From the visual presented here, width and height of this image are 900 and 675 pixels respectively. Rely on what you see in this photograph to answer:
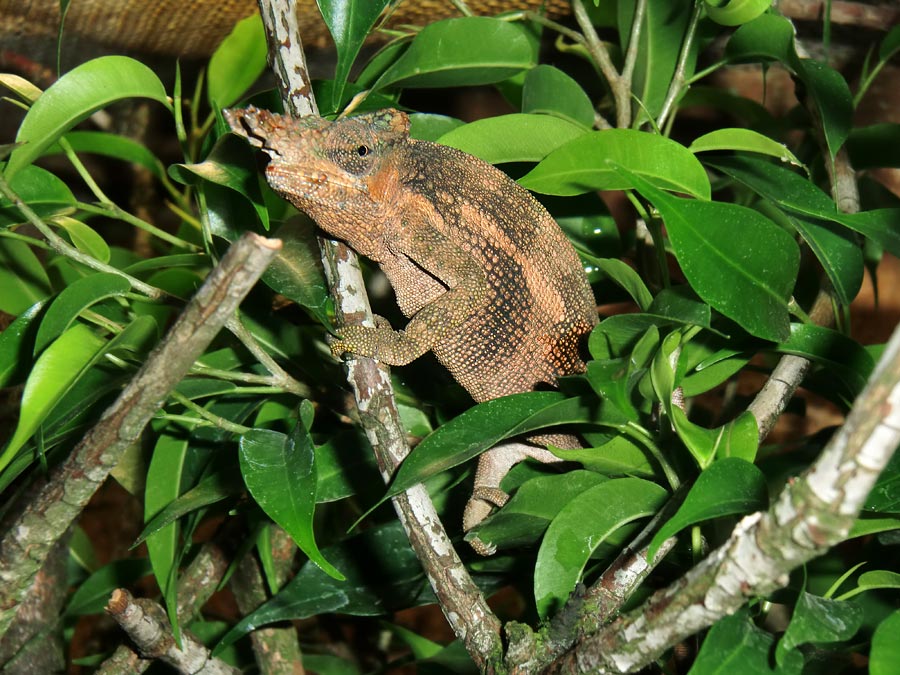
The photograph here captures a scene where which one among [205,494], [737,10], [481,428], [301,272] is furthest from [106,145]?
[737,10]

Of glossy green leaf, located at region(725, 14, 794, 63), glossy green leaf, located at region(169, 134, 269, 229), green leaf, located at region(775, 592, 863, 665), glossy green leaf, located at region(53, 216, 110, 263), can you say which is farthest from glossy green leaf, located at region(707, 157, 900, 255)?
glossy green leaf, located at region(53, 216, 110, 263)

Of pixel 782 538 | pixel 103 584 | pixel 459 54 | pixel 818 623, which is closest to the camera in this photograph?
pixel 782 538

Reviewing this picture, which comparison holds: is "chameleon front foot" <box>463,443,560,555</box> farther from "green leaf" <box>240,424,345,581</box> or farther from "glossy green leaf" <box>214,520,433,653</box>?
"green leaf" <box>240,424,345,581</box>

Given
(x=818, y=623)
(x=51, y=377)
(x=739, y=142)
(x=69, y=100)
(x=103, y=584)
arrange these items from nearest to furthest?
1. (x=818, y=623)
2. (x=51, y=377)
3. (x=69, y=100)
4. (x=739, y=142)
5. (x=103, y=584)

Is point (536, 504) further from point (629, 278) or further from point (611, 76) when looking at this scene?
point (611, 76)

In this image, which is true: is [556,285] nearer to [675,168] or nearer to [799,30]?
[675,168]

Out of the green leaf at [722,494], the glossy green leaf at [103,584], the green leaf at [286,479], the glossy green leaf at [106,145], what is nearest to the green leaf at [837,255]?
the green leaf at [722,494]
